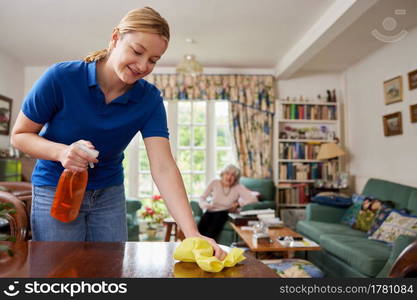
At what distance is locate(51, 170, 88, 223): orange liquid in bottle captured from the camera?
1020 millimetres

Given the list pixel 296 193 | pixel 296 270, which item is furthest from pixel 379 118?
pixel 296 270

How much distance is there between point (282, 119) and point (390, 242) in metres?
2.86

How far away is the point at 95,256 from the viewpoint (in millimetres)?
890

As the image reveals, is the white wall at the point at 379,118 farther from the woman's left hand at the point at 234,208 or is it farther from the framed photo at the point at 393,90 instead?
the woman's left hand at the point at 234,208

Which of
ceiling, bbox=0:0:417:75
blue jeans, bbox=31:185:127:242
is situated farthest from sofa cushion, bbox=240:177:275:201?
blue jeans, bbox=31:185:127:242

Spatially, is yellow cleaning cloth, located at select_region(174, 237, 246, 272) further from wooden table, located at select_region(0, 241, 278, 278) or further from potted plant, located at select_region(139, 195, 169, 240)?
potted plant, located at select_region(139, 195, 169, 240)

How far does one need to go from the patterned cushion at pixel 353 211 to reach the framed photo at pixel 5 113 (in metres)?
4.57

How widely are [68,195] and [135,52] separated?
0.42 metres

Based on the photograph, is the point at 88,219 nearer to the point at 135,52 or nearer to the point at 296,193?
the point at 135,52

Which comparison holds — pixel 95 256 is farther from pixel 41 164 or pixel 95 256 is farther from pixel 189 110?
pixel 189 110

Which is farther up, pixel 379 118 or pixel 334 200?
pixel 379 118

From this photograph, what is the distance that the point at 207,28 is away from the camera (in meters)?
4.36

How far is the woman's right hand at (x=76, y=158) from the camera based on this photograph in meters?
0.92

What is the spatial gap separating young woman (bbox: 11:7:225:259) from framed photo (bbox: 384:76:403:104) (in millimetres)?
3880
